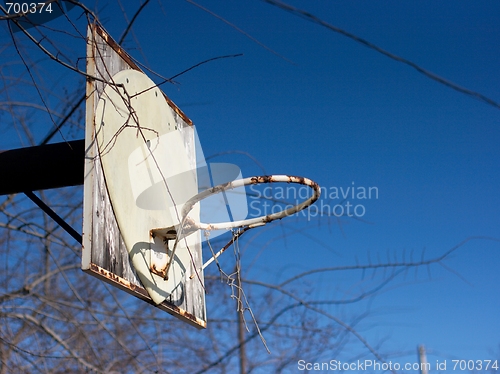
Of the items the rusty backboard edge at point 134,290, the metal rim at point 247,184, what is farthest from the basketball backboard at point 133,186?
the metal rim at point 247,184

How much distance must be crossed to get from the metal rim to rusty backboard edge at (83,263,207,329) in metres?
0.42

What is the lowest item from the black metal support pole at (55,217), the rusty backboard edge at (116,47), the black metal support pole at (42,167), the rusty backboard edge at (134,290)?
the rusty backboard edge at (134,290)

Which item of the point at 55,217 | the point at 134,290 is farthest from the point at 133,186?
the point at 134,290

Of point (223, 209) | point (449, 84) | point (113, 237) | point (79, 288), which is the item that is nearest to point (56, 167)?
point (113, 237)

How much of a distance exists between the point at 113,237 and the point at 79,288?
3382 mm

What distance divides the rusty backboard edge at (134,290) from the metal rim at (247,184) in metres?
0.42

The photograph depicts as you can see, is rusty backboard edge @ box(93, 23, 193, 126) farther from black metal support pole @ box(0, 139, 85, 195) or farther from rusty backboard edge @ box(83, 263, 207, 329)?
rusty backboard edge @ box(83, 263, 207, 329)

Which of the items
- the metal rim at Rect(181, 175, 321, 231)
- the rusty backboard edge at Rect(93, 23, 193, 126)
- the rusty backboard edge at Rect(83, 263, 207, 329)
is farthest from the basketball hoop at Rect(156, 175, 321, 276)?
the rusty backboard edge at Rect(93, 23, 193, 126)

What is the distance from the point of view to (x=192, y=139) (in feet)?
13.6

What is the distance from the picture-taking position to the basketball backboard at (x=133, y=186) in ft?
8.86

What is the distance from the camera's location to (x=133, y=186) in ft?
10.1

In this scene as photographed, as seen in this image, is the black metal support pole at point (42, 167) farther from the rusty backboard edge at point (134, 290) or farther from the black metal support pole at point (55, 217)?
the rusty backboard edge at point (134, 290)

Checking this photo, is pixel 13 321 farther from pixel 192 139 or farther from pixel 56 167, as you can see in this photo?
pixel 56 167

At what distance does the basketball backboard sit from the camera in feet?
8.86
